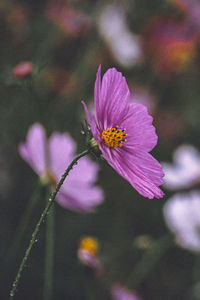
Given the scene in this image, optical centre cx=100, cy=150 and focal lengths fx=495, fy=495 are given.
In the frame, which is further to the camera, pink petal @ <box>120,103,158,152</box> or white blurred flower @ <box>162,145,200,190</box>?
white blurred flower @ <box>162,145,200,190</box>

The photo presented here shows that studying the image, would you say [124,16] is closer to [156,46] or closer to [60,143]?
[156,46]

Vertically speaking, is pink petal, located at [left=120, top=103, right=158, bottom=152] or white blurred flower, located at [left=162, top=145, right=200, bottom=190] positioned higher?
white blurred flower, located at [left=162, top=145, right=200, bottom=190]

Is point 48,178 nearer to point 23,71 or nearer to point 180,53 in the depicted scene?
point 23,71

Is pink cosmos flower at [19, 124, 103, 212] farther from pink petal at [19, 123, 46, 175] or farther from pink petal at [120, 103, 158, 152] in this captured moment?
pink petal at [120, 103, 158, 152]

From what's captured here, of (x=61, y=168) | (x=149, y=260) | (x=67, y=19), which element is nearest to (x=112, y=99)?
(x=61, y=168)

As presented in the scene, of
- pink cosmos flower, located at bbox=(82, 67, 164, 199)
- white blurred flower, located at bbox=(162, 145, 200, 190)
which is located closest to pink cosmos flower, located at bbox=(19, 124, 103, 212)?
pink cosmos flower, located at bbox=(82, 67, 164, 199)

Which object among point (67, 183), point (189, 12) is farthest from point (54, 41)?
point (67, 183)
